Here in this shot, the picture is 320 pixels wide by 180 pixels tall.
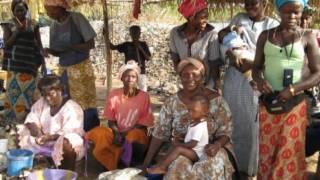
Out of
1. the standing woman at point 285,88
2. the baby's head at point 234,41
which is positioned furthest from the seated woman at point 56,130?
the standing woman at point 285,88

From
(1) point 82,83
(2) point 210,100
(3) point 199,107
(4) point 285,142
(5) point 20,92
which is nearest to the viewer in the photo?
(4) point 285,142

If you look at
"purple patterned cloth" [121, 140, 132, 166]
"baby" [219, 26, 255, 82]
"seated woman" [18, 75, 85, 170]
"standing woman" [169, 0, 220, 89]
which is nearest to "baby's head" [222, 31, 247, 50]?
"baby" [219, 26, 255, 82]

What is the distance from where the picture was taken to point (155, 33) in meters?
13.8

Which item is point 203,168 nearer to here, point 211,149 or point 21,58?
point 211,149

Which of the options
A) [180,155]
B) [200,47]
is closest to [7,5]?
[200,47]

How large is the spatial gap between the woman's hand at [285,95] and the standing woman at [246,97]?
85 centimetres

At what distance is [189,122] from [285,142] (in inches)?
33.5

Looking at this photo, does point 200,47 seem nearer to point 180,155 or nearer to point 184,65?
point 184,65

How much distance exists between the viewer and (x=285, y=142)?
3.58 metres

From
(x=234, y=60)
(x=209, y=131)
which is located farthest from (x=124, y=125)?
(x=234, y=60)

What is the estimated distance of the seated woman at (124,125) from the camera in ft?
15.7

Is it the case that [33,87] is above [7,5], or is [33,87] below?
below

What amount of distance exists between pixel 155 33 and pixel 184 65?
9.90m

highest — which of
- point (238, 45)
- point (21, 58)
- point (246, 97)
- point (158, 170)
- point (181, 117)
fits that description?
point (238, 45)
